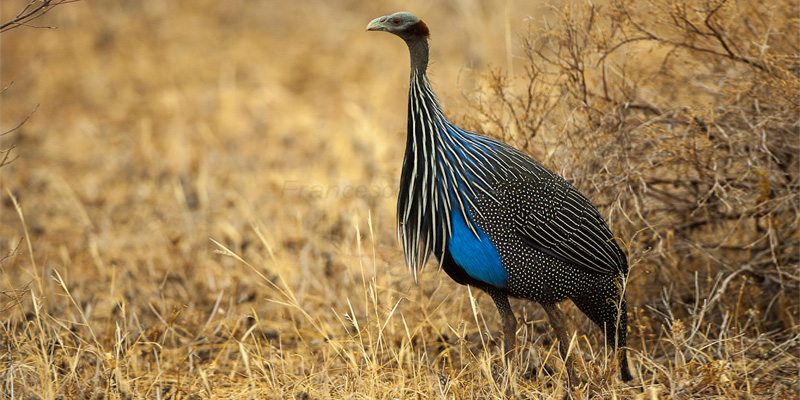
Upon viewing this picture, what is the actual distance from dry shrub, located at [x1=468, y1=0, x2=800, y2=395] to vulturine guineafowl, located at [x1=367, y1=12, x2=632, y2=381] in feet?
1.09

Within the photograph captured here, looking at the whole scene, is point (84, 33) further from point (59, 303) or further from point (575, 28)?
point (575, 28)

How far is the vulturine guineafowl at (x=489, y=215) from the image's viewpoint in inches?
104

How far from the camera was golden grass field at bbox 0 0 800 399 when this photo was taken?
2865 mm

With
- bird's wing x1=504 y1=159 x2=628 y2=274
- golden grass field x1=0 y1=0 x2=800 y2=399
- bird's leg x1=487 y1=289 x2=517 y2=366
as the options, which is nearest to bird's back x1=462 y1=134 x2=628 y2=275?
bird's wing x1=504 y1=159 x2=628 y2=274

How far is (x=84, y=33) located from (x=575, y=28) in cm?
642

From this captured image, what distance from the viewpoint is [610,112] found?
10.5 ft

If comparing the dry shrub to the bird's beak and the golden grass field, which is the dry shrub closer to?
the golden grass field

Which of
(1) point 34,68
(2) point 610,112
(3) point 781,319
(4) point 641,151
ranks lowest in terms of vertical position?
(3) point 781,319

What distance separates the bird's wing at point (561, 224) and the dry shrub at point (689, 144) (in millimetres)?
228

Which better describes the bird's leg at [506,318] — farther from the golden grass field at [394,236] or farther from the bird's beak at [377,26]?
the bird's beak at [377,26]

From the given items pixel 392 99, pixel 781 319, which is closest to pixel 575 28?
pixel 781 319

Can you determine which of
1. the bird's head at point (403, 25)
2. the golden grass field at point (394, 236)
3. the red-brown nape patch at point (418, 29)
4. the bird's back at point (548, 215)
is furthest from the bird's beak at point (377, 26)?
the golden grass field at point (394, 236)

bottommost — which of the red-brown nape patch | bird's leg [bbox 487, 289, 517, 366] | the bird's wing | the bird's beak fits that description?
bird's leg [bbox 487, 289, 517, 366]

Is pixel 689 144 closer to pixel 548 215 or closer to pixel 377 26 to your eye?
pixel 548 215
